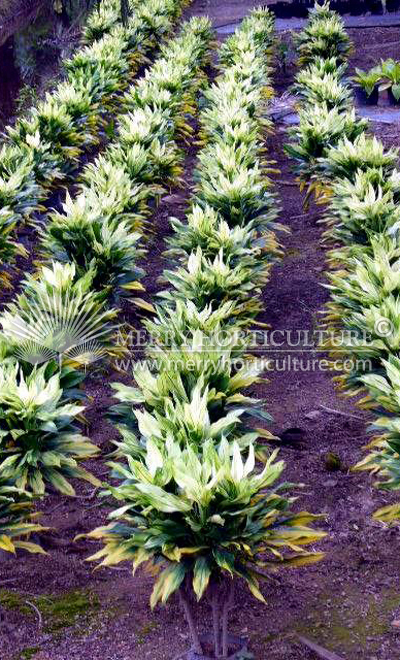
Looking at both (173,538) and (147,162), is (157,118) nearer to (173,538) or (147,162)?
(147,162)

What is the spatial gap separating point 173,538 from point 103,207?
349 centimetres

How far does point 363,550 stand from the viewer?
3756mm

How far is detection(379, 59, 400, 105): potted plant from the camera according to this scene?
1041 cm

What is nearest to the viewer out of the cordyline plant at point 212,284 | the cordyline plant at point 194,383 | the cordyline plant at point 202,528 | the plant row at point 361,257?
the cordyline plant at point 202,528

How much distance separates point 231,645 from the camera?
3207 mm

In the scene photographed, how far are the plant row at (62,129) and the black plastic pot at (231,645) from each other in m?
3.67

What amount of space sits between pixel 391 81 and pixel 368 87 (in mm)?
322

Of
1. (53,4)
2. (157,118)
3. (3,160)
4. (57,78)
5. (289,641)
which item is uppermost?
(53,4)

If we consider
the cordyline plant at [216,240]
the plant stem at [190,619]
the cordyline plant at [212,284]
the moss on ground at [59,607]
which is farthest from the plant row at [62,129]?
the plant stem at [190,619]

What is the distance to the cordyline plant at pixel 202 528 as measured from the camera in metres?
2.97

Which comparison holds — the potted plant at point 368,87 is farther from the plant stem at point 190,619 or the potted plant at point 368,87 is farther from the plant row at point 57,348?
the plant stem at point 190,619

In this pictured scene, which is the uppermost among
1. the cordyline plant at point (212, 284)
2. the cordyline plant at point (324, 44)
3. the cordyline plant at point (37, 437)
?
the cordyline plant at point (324, 44)

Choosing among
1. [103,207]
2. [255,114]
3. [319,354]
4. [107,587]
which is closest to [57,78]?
[255,114]

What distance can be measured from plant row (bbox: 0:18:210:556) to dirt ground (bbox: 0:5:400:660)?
352 mm
